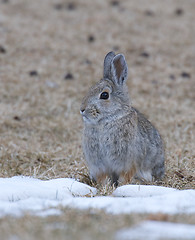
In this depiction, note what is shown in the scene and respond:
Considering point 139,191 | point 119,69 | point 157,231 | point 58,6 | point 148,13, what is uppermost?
point 58,6

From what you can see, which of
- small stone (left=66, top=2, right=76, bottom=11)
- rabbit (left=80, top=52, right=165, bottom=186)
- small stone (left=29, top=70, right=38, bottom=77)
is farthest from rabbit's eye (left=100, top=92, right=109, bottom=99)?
small stone (left=66, top=2, right=76, bottom=11)

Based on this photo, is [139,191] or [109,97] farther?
[109,97]

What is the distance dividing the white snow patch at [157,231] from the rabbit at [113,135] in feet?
6.47

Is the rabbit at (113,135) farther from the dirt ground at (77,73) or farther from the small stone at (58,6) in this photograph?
the small stone at (58,6)

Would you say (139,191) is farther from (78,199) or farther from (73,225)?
(73,225)

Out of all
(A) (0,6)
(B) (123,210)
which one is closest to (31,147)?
(B) (123,210)

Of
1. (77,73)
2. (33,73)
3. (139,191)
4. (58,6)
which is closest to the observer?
(139,191)

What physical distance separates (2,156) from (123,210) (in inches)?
131

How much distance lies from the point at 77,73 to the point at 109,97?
5042 millimetres

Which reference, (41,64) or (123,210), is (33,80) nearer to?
(41,64)

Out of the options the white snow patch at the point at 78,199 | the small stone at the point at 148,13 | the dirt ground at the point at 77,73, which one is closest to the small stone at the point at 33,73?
the dirt ground at the point at 77,73

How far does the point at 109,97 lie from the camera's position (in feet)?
17.1

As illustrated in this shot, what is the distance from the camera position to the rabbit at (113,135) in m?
5.09

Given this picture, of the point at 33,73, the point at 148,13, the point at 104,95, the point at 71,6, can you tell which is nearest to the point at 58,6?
the point at 71,6
